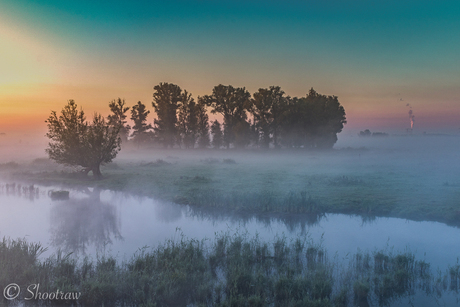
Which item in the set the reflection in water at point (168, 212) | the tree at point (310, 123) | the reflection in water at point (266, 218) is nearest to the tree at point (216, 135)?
the tree at point (310, 123)

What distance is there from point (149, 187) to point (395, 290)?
778 inches

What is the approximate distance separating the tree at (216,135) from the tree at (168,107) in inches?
407

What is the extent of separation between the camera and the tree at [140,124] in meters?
78.3

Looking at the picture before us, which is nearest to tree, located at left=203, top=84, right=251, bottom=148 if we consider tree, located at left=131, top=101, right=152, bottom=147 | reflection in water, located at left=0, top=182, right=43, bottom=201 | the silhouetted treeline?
the silhouetted treeline

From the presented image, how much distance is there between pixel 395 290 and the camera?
823 cm

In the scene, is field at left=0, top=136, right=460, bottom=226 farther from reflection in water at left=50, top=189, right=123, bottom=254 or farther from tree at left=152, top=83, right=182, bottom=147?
tree at left=152, top=83, right=182, bottom=147

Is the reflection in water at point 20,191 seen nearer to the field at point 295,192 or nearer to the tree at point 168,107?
the field at point 295,192

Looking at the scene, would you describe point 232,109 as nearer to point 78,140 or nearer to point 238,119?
point 238,119

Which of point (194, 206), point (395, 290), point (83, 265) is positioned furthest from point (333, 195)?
point (83, 265)

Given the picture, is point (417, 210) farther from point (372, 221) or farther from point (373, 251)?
point (373, 251)

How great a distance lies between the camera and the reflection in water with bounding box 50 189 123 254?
468 inches

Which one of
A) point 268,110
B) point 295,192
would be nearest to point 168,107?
point 268,110

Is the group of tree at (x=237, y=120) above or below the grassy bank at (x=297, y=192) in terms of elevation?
above

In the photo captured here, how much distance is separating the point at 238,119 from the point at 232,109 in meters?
2.73
